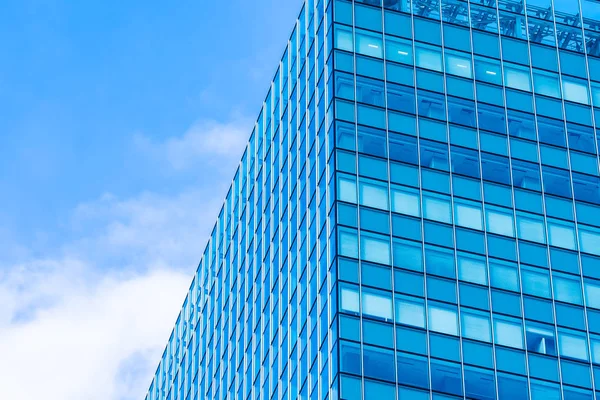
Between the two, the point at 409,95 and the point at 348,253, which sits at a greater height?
the point at 409,95

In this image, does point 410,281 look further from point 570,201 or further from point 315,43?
point 315,43

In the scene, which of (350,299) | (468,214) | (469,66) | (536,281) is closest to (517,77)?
(469,66)

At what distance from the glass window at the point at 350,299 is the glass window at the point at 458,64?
18377 millimetres

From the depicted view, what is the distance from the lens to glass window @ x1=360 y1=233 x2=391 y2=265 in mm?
77688

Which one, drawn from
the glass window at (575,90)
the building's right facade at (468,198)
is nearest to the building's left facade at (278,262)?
the building's right facade at (468,198)

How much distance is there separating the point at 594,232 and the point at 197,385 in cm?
3254

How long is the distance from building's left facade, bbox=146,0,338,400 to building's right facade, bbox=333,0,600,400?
1628 millimetres

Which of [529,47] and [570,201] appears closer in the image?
[570,201]

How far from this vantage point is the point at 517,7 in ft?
308

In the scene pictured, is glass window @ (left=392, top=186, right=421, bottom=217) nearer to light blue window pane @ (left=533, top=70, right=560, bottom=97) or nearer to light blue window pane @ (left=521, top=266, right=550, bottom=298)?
light blue window pane @ (left=521, top=266, right=550, bottom=298)

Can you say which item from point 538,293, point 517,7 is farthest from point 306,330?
point 517,7

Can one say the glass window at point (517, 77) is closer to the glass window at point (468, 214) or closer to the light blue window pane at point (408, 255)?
the glass window at point (468, 214)

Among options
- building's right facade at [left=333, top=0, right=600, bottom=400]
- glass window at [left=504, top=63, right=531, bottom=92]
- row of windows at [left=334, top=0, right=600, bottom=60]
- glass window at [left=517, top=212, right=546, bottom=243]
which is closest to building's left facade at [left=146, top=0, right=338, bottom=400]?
building's right facade at [left=333, top=0, right=600, bottom=400]

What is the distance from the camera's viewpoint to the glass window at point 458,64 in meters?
89.1
